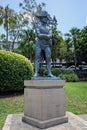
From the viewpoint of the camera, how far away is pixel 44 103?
6.76 meters

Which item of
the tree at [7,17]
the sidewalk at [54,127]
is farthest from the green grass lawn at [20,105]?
the tree at [7,17]

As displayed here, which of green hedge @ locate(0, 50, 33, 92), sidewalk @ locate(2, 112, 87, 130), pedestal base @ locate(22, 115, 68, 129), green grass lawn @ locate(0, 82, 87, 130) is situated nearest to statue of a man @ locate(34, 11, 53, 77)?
pedestal base @ locate(22, 115, 68, 129)

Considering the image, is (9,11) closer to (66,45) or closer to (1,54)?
(66,45)

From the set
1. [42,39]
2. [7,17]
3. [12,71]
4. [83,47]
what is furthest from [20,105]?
[83,47]

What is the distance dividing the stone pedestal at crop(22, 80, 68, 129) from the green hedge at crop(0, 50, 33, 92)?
5.39m

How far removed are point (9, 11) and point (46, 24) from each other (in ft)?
75.9

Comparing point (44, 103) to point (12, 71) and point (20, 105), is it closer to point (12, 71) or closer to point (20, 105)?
point (20, 105)

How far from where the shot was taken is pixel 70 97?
12828 mm

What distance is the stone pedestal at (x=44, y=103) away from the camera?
6.75 metres

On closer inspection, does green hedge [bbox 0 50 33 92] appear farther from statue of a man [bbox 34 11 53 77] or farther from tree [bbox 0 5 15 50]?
tree [bbox 0 5 15 50]

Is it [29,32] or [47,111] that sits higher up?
[29,32]

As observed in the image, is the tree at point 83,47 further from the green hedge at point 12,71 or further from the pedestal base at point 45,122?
the pedestal base at point 45,122

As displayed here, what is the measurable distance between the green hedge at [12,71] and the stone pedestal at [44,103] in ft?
17.7

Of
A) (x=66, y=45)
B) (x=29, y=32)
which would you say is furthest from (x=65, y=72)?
(x=66, y=45)
